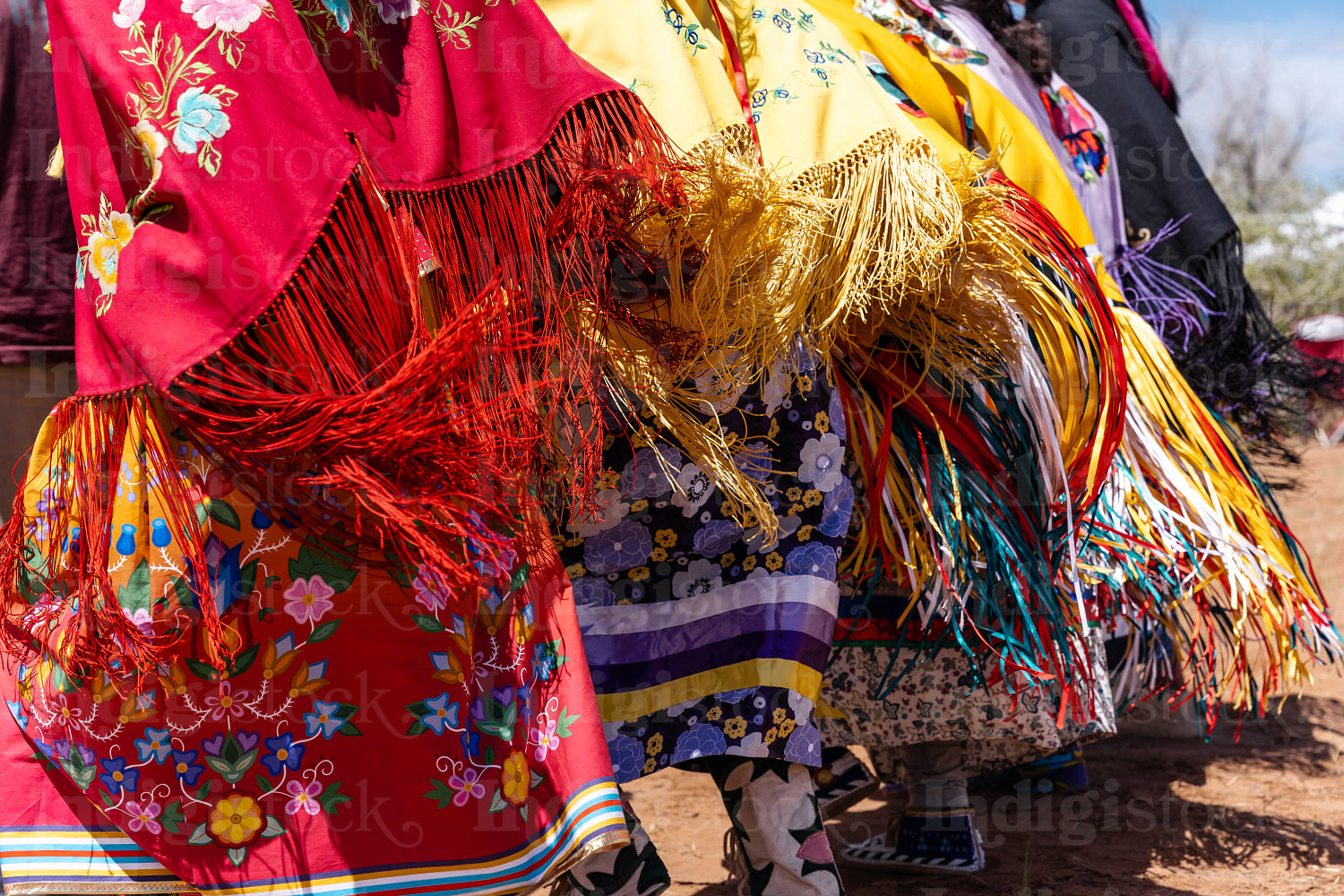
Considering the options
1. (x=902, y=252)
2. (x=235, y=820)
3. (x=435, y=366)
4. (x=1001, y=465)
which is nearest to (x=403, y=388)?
(x=435, y=366)

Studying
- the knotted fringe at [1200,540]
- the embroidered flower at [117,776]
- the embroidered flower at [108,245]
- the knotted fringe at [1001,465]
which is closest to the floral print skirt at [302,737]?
the embroidered flower at [117,776]

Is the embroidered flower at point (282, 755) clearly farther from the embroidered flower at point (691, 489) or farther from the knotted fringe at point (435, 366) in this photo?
the embroidered flower at point (691, 489)

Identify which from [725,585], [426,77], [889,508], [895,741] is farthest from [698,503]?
[895,741]

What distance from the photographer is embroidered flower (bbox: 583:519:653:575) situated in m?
1.41

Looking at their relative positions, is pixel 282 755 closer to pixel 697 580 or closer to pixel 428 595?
pixel 428 595

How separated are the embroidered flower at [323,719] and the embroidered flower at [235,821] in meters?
0.09

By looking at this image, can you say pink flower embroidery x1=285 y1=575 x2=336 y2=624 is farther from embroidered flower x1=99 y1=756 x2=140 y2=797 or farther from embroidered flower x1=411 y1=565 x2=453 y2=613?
embroidered flower x1=99 y1=756 x2=140 y2=797

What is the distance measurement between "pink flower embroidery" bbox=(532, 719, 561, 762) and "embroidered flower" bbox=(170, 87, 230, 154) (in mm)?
659

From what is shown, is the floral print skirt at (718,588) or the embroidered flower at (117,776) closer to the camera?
the embroidered flower at (117,776)

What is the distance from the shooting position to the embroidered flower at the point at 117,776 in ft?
3.80

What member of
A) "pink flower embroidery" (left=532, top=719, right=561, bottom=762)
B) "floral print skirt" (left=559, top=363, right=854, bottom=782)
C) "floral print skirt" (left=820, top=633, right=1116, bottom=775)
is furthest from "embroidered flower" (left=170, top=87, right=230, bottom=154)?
"floral print skirt" (left=820, top=633, right=1116, bottom=775)

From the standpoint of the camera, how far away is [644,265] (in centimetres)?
127

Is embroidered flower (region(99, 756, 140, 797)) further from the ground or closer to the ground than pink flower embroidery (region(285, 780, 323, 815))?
further from the ground

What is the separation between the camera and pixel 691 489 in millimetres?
1417
